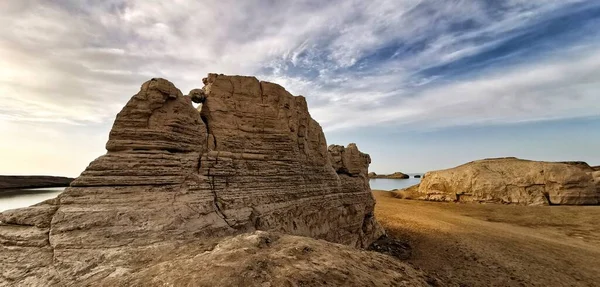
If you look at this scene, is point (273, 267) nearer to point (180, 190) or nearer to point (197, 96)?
point (180, 190)

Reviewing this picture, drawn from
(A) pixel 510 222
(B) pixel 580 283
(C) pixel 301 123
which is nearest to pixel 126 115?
(C) pixel 301 123

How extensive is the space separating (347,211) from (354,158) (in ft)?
13.0

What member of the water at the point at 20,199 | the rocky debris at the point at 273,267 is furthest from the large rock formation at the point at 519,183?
the water at the point at 20,199

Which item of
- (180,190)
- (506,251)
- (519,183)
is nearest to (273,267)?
(180,190)

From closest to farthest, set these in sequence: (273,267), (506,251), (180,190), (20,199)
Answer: (273,267) < (180,190) < (506,251) < (20,199)

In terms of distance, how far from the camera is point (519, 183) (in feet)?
109

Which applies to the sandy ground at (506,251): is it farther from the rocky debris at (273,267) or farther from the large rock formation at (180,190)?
the large rock formation at (180,190)

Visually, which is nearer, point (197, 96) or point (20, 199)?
point (197, 96)

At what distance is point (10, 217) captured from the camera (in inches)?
252

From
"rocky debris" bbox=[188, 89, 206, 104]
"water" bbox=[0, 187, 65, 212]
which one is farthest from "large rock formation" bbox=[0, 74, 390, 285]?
"water" bbox=[0, 187, 65, 212]

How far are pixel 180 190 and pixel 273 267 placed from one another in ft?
13.4

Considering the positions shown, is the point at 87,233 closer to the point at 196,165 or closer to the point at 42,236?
the point at 42,236

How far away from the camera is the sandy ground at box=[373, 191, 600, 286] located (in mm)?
11883

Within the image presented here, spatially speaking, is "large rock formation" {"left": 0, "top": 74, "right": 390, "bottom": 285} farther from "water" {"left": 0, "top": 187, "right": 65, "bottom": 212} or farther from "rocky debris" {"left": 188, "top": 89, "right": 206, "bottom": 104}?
"water" {"left": 0, "top": 187, "right": 65, "bottom": 212}
